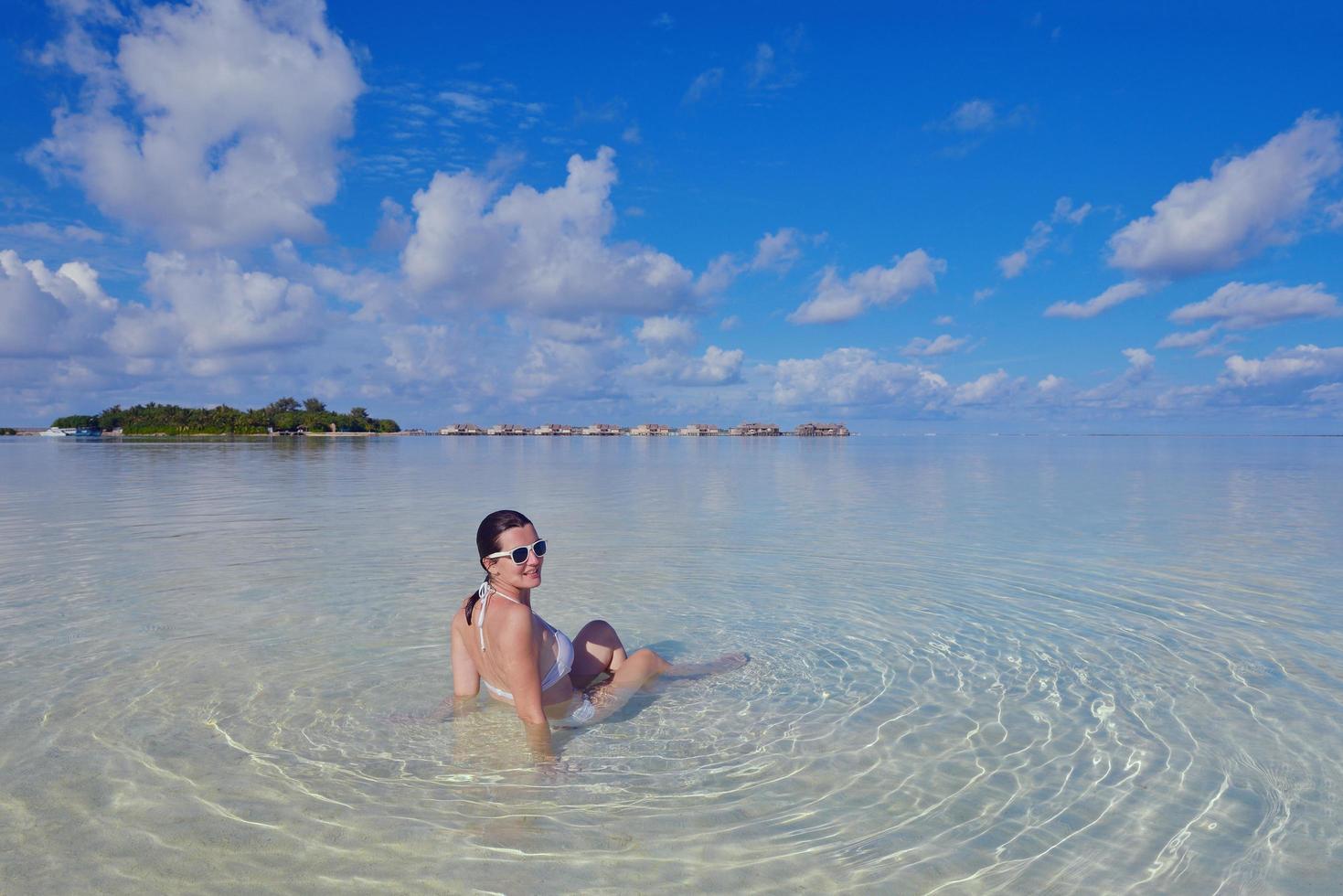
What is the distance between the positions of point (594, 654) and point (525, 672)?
5.13 ft

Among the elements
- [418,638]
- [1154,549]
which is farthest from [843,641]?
[1154,549]

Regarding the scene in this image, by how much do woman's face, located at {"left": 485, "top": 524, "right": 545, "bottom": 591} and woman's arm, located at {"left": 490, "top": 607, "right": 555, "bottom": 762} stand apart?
227 millimetres

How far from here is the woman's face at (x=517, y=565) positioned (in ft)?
19.1

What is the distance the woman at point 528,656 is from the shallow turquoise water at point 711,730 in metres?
0.25

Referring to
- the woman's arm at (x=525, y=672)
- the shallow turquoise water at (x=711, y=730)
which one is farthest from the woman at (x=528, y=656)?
the shallow turquoise water at (x=711, y=730)

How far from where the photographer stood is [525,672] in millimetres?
5715

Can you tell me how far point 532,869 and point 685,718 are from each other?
245cm

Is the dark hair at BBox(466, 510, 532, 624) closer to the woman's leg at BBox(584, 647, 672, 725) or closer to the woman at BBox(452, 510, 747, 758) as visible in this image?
the woman at BBox(452, 510, 747, 758)

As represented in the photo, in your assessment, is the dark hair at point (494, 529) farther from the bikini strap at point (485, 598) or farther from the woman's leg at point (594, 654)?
the woman's leg at point (594, 654)

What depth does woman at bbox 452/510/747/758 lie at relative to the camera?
5.76 m

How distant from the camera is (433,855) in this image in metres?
4.55

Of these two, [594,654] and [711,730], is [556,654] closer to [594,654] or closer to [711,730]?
[594,654]

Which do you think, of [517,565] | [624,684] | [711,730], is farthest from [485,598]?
[711,730]

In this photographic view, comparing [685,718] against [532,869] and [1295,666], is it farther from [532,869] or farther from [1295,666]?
[1295,666]
